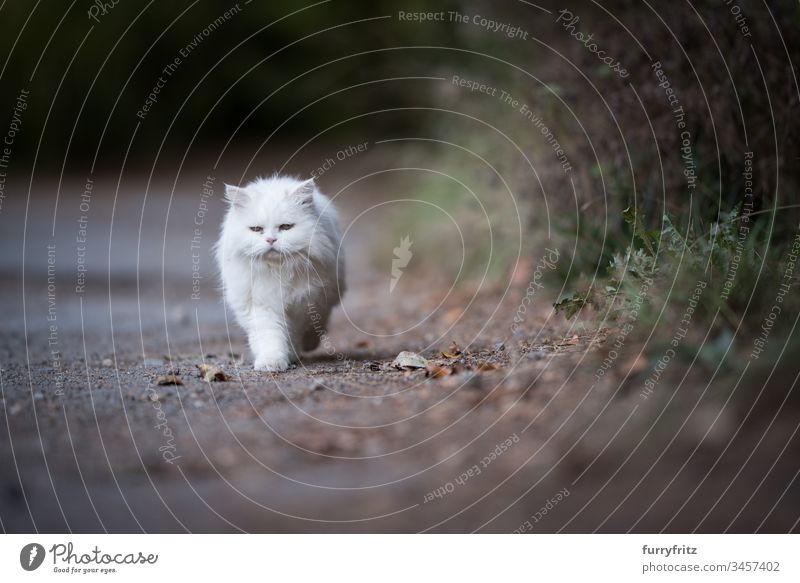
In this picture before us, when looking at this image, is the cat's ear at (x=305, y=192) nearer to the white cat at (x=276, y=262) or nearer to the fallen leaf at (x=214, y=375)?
the white cat at (x=276, y=262)

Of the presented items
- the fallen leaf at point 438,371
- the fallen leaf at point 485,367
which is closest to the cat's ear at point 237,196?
the fallen leaf at point 438,371

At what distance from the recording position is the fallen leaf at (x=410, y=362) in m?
4.04

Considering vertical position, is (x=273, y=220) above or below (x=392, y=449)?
above

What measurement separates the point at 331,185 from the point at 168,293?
16.1 ft

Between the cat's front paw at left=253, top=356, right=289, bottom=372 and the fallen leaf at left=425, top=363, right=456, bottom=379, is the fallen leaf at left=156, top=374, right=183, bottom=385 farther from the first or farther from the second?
the fallen leaf at left=425, top=363, right=456, bottom=379

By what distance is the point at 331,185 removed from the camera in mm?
12000

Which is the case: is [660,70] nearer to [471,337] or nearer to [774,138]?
[774,138]

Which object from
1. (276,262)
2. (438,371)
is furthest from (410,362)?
(276,262)

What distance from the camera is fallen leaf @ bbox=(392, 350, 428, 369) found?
404cm

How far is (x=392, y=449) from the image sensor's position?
3.13 meters
